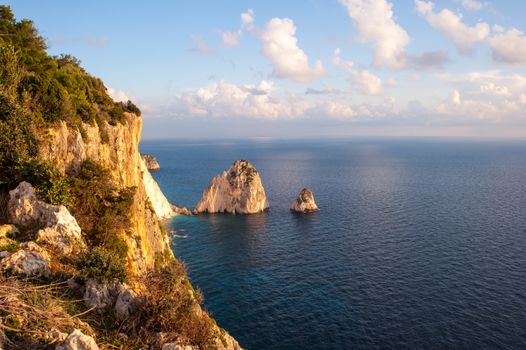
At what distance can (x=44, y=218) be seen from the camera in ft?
63.4

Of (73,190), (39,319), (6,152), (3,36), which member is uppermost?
(3,36)

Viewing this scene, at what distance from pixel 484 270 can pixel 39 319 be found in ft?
219

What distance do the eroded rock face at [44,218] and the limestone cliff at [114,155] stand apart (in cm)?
505

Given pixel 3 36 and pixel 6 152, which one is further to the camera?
pixel 3 36

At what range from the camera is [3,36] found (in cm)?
4006

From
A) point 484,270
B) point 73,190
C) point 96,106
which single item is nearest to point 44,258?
point 73,190

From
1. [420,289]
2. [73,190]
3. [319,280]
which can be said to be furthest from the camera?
[319,280]

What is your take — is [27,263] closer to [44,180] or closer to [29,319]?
[29,319]

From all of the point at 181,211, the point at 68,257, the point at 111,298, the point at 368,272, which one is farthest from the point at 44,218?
the point at 181,211

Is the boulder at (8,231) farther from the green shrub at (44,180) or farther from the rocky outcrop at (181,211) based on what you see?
the rocky outcrop at (181,211)

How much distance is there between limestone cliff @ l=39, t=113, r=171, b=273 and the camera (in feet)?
85.9

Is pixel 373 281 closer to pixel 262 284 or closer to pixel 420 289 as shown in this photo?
pixel 420 289

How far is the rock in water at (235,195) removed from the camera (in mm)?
107250

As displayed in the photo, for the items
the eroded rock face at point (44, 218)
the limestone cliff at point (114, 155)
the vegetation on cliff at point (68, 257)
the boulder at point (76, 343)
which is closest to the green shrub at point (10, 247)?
the vegetation on cliff at point (68, 257)
